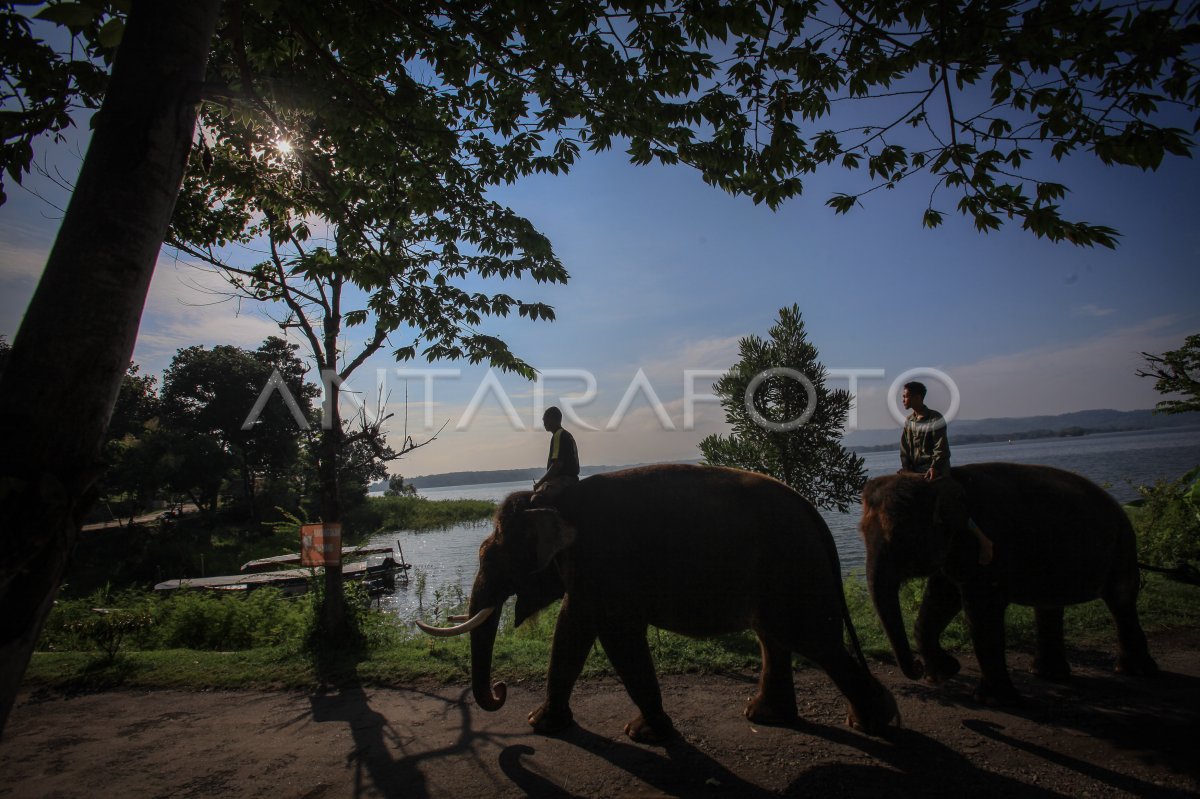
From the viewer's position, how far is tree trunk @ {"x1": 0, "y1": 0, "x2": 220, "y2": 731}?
172 cm

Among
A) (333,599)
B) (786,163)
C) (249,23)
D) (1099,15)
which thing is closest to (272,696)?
(333,599)

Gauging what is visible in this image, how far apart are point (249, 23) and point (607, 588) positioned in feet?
18.4

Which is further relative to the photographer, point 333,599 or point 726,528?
point 333,599

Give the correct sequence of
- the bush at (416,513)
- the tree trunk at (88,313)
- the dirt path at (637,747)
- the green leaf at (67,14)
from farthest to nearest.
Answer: the bush at (416,513) → the dirt path at (637,747) → the green leaf at (67,14) → the tree trunk at (88,313)

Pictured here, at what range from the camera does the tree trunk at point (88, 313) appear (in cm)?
172

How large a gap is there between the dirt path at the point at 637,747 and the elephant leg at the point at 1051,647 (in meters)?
0.16

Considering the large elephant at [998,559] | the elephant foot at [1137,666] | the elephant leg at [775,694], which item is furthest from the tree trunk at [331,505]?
the elephant foot at [1137,666]

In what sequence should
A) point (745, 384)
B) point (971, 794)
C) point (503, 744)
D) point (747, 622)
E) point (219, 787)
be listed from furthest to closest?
point (745, 384)
point (747, 622)
point (503, 744)
point (219, 787)
point (971, 794)

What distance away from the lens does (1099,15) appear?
3521 mm

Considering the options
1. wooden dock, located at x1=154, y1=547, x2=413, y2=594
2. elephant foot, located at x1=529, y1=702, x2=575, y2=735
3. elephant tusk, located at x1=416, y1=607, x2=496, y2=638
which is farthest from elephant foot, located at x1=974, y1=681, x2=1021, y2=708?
wooden dock, located at x1=154, y1=547, x2=413, y2=594

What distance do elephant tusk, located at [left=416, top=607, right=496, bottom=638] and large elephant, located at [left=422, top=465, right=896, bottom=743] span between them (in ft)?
0.07

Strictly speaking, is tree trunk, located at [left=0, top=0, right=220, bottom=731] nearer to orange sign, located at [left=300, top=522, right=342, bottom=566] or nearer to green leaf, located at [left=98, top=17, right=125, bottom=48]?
green leaf, located at [left=98, top=17, right=125, bottom=48]

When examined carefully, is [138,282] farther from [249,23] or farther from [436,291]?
[436,291]

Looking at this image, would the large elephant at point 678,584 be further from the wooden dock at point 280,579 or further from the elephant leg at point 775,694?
the wooden dock at point 280,579
